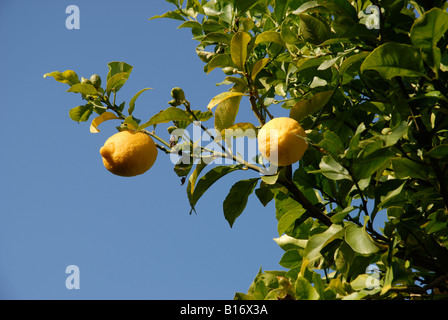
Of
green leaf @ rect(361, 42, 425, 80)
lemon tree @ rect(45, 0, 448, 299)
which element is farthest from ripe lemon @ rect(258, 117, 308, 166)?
green leaf @ rect(361, 42, 425, 80)

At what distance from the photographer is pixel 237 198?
4.70 ft

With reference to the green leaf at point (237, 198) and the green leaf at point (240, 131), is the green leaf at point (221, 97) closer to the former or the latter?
the green leaf at point (240, 131)

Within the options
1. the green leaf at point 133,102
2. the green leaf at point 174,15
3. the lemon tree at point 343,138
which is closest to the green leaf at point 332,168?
the lemon tree at point 343,138

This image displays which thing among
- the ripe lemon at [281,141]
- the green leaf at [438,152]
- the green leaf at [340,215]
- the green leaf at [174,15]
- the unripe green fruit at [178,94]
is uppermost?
the green leaf at [174,15]

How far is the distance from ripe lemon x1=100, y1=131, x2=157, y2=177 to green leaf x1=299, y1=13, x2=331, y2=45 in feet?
1.84

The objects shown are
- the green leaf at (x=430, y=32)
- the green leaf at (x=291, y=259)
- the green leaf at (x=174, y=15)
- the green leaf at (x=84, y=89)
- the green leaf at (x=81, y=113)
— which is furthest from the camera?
the green leaf at (x=174, y=15)

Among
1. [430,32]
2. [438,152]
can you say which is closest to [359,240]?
[438,152]

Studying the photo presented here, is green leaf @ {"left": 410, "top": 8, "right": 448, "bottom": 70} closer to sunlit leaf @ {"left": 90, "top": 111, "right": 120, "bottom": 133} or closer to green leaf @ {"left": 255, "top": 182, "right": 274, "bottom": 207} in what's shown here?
green leaf @ {"left": 255, "top": 182, "right": 274, "bottom": 207}

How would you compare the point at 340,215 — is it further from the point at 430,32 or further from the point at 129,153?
the point at 129,153

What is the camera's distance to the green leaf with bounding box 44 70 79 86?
58.3 inches

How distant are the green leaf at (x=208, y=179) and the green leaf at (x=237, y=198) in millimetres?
71

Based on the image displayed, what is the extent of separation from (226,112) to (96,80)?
0.43m

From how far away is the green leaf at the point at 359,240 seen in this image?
3.76 ft
